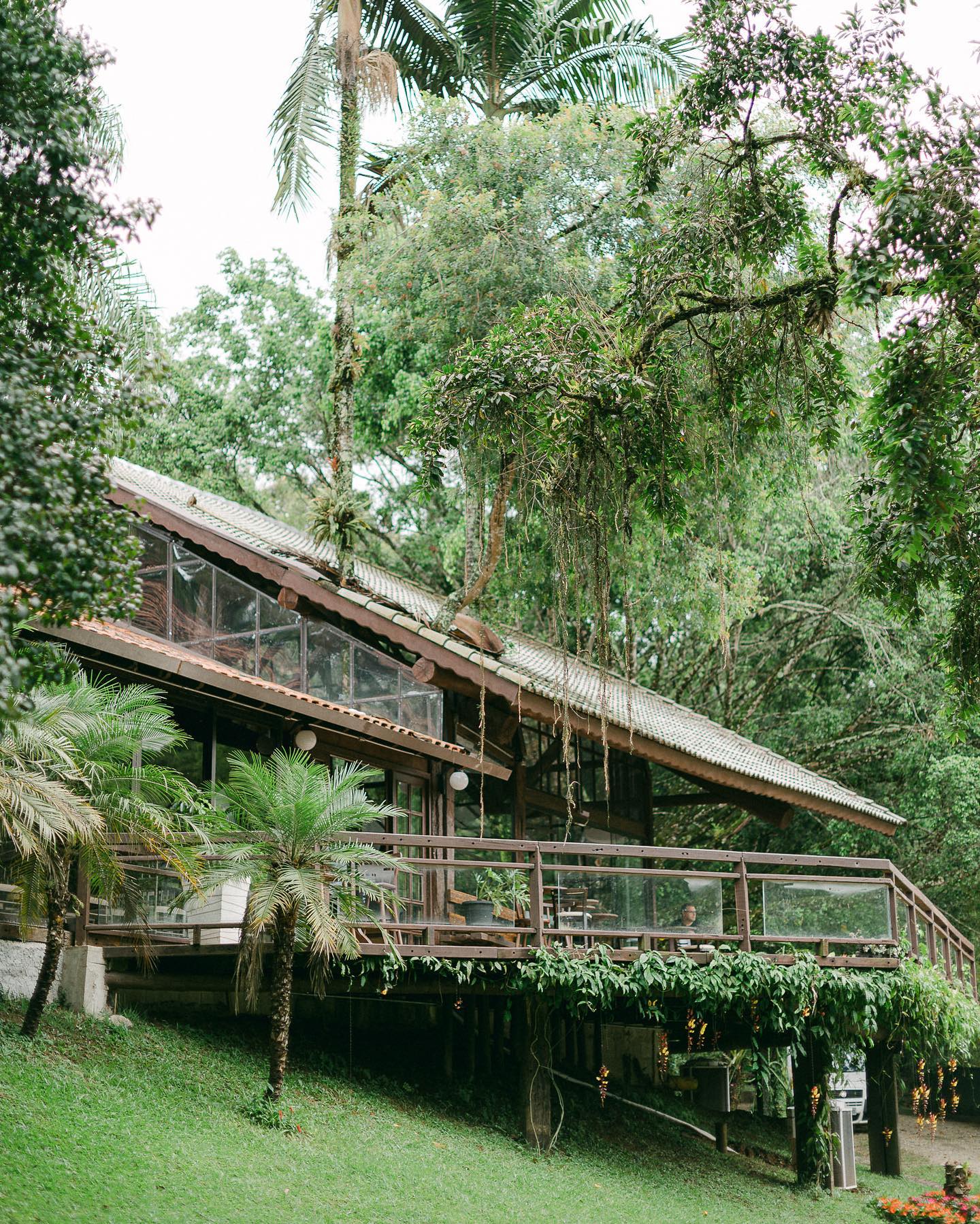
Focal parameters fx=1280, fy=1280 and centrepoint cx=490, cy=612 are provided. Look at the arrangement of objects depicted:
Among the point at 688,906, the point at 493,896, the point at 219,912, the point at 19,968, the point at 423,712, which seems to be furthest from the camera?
the point at 423,712

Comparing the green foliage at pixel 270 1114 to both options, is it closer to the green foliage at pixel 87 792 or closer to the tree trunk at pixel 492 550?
the green foliage at pixel 87 792

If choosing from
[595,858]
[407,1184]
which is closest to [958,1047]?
[595,858]

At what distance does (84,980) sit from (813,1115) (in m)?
8.01

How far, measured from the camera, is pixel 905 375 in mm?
9180

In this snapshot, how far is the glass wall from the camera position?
14.9 m

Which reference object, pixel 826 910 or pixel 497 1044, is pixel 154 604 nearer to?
pixel 497 1044

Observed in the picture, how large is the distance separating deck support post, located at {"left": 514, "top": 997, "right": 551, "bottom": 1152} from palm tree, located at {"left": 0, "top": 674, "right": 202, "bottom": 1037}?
4.13m

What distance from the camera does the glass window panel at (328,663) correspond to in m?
15.5

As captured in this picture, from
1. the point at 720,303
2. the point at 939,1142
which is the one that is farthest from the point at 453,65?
the point at 939,1142

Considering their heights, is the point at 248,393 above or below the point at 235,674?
above

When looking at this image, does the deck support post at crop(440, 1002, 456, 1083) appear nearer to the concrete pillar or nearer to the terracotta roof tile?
the terracotta roof tile

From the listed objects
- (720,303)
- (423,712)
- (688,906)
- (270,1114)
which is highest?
(720,303)

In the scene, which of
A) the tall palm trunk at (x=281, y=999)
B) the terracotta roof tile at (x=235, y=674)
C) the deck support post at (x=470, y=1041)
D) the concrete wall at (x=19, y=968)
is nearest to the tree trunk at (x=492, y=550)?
the terracotta roof tile at (x=235, y=674)

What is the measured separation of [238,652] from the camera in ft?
49.9
